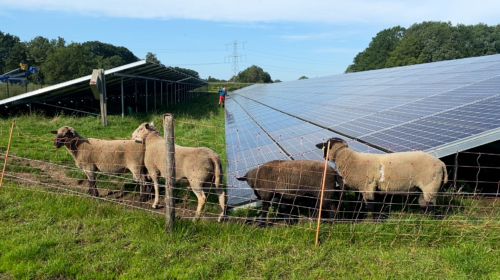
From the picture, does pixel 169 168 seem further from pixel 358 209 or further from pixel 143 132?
pixel 358 209

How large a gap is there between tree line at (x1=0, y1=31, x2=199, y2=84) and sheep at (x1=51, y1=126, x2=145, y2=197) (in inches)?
1756

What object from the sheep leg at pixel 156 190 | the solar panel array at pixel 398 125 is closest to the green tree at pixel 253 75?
the solar panel array at pixel 398 125

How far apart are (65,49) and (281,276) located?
2449 inches

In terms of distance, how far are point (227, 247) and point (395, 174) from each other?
3393 mm

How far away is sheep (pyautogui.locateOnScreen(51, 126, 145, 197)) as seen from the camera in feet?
27.7

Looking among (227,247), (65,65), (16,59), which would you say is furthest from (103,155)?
(16,59)

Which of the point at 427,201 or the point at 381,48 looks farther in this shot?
the point at 381,48

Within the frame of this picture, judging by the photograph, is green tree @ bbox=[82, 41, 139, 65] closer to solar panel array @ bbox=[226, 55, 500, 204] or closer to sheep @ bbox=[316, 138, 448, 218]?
solar panel array @ bbox=[226, 55, 500, 204]

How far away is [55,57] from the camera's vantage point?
55594 mm

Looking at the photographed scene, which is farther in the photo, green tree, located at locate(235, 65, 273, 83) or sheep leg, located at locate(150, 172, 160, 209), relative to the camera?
green tree, located at locate(235, 65, 273, 83)

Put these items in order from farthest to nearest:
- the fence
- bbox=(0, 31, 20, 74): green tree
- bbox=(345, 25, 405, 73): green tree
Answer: bbox=(345, 25, 405, 73): green tree
bbox=(0, 31, 20, 74): green tree
the fence

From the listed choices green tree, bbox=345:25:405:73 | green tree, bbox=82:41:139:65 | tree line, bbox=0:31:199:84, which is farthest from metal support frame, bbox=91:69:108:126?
green tree, bbox=82:41:139:65

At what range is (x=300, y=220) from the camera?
20.8ft

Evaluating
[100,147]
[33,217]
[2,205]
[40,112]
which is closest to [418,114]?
[100,147]
